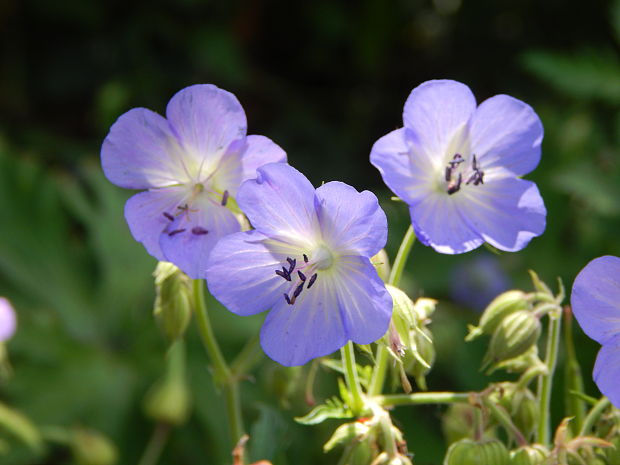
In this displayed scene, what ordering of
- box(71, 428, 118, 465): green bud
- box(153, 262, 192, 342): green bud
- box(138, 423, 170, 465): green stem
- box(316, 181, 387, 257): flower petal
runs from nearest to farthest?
box(316, 181, 387, 257): flower petal → box(153, 262, 192, 342): green bud → box(71, 428, 118, 465): green bud → box(138, 423, 170, 465): green stem

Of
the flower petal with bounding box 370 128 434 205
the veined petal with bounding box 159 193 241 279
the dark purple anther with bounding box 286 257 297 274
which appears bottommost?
the dark purple anther with bounding box 286 257 297 274

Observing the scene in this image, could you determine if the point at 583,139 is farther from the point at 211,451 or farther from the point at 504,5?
the point at 211,451

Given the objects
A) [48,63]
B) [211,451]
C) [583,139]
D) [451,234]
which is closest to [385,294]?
[451,234]

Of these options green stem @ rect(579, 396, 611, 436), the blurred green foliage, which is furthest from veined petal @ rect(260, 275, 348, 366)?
the blurred green foliage

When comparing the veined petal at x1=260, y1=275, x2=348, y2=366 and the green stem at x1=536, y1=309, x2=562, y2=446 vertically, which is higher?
the veined petal at x1=260, y1=275, x2=348, y2=366

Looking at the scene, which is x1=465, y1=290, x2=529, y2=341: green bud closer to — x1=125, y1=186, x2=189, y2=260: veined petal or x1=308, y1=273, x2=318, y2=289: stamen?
x1=308, y1=273, x2=318, y2=289: stamen
